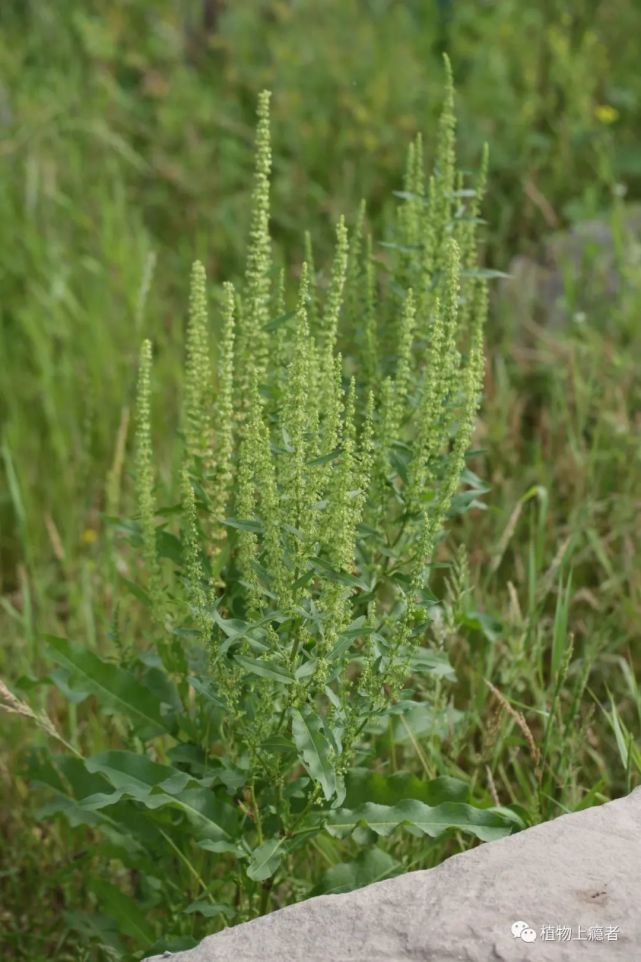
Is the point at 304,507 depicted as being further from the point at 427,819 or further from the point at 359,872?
the point at 359,872

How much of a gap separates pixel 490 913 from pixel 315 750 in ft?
1.16

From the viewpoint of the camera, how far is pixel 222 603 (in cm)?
Result: 201

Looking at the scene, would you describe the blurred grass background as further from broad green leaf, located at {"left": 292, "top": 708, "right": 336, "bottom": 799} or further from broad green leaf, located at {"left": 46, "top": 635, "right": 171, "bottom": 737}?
broad green leaf, located at {"left": 292, "top": 708, "right": 336, "bottom": 799}

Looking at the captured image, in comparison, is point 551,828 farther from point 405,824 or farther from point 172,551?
point 172,551

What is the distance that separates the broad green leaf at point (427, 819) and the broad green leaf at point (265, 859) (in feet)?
0.27

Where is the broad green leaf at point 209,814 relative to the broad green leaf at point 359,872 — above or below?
above

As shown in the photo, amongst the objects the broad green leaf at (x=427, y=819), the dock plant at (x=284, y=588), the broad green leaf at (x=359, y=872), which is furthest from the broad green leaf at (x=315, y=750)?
the broad green leaf at (x=359, y=872)

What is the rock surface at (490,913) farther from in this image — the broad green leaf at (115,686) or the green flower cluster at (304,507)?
the broad green leaf at (115,686)

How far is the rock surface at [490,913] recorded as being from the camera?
1456 mm

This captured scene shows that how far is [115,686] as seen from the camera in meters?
2.08

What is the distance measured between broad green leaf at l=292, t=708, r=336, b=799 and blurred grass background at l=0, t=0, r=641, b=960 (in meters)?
0.46

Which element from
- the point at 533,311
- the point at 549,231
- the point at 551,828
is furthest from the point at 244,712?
the point at 549,231

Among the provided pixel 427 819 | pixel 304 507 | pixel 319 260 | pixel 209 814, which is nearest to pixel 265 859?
pixel 209 814

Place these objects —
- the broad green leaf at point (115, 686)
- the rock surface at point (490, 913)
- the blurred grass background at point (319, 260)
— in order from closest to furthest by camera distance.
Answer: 1. the rock surface at point (490, 913)
2. the broad green leaf at point (115, 686)
3. the blurred grass background at point (319, 260)
